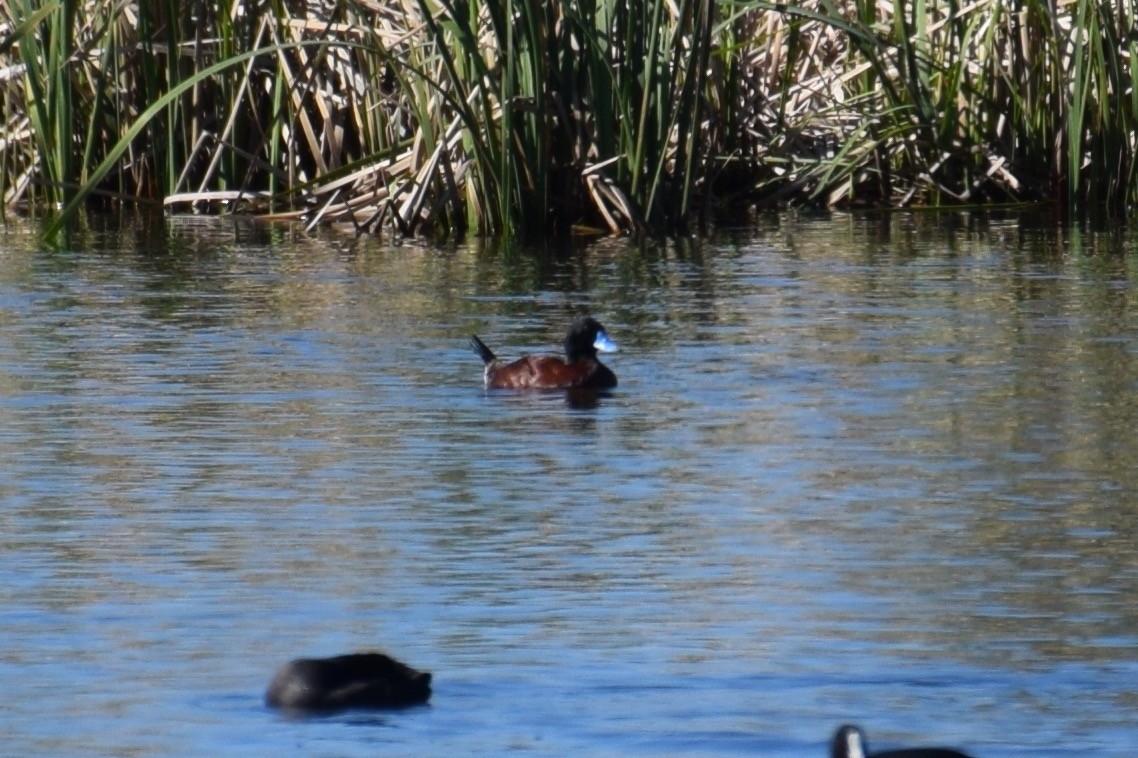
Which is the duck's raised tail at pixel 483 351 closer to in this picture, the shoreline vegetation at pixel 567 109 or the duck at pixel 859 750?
the shoreline vegetation at pixel 567 109

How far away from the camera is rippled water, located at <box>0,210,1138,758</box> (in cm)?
445

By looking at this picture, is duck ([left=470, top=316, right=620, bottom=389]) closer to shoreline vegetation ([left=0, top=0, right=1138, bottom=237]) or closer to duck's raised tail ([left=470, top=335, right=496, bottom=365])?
duck's raised tail ([left=470, top=335, right=496, bottom=365])

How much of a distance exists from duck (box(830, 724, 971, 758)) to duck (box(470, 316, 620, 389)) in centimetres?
484

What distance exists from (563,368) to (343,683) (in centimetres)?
443

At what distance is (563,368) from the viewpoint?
345 inches

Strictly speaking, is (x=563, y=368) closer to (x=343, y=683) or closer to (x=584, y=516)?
(x=584, y=516)

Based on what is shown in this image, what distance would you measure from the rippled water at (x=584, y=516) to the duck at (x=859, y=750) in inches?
12.8

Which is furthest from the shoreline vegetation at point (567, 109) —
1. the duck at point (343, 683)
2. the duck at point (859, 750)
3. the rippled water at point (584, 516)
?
the duck at point (859, 750)

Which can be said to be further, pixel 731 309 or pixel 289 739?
pixel 731 309

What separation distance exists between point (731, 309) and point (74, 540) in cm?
513

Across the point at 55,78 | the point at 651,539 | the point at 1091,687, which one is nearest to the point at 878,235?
the point at 55,78

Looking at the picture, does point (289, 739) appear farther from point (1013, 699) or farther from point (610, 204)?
point (610, 204)

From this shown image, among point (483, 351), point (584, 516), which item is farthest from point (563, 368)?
point (584, 516)

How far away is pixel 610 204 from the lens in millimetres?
13508
